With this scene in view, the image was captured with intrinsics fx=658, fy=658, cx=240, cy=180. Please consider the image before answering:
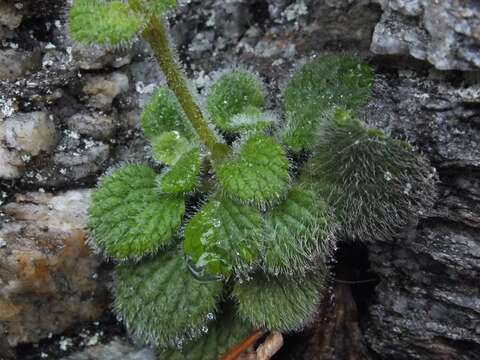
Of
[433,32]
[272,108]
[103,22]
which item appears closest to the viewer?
[103,22]

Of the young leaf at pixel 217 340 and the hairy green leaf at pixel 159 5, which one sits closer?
the hairy green leaf at pixel 159 5

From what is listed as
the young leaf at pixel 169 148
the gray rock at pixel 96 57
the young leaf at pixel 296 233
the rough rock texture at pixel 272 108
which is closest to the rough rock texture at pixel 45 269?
the rough rock texture at pixel 272 108

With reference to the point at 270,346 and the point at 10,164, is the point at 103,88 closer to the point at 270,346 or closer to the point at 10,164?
the point at 10,164

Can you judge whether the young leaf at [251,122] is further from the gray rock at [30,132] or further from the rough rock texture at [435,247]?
the gray rock at [30,132]

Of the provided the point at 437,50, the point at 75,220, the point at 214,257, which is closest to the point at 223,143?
the point at 214,257

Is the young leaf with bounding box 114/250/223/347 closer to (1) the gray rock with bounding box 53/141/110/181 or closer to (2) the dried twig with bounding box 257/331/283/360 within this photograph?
(2) the dried twig with bounding box 257/331/283/360

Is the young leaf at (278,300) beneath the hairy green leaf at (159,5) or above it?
beneath

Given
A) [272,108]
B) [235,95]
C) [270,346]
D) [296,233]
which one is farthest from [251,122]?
[270,346]
